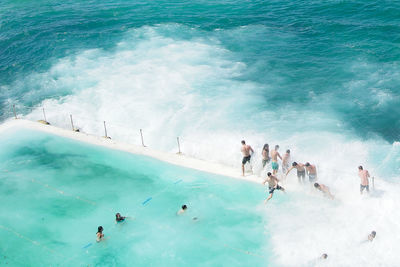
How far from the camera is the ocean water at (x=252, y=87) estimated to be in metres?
17.6

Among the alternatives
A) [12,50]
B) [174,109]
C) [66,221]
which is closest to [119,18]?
[12,50]

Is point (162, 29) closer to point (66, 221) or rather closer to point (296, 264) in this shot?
point (66, 221)

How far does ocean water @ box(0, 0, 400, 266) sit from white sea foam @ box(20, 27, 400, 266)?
Answer: 8cm

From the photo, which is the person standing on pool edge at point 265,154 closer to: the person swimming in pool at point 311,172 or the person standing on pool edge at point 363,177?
the person swimming in pool at point 311,172

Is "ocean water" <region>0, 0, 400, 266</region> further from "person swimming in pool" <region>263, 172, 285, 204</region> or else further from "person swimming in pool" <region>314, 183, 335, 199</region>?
"person swimming in pool" <region>263, 172, 285, 204</region>

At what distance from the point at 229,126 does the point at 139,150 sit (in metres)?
6.29

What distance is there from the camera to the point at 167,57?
122ft

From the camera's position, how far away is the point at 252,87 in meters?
30.7

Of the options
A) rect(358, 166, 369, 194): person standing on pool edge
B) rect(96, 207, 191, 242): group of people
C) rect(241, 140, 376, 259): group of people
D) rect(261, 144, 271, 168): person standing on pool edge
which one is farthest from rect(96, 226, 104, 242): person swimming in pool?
rect(358, 166, 369, 194): person standing on pool edge

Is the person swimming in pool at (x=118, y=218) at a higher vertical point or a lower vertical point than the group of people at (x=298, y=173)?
lower

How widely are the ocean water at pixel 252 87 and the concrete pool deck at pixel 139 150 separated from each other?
167 cm

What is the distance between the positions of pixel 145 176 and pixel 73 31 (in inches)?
1152

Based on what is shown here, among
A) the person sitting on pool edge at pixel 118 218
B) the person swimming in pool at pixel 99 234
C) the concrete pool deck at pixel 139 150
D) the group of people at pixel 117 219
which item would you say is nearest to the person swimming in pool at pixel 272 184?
the concrete pool deck at pixel 139 150

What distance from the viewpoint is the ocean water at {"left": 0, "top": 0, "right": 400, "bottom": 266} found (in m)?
17.6
